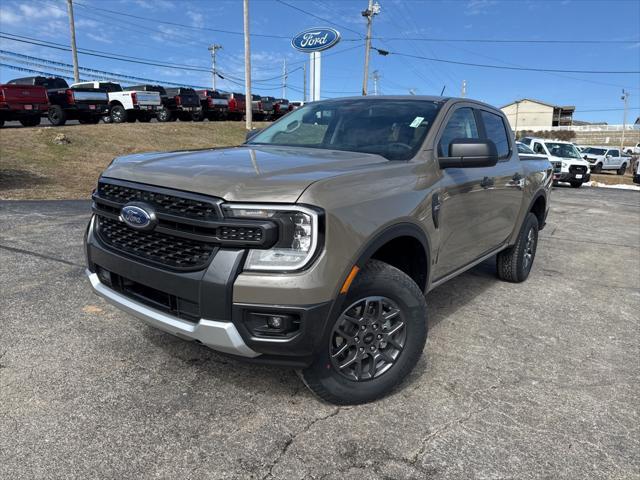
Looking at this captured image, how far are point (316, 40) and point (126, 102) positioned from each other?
11665 millimetres

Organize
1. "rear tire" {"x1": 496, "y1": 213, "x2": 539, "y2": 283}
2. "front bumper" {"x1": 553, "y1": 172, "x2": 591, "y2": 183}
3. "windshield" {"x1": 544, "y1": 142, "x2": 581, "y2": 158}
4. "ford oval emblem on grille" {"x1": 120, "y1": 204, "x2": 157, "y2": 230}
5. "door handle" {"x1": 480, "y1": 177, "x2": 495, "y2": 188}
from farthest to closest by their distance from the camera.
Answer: "windshield" {"x1": 544, "y1": 142, "x2": 581, "y2": 158} → "front bumper" {"x1": 553, "y1": 172, "x2": 591, "y2": 183} → "rear tire" {"x1": 496, "y1": 213, "x2": 539, "y2": 283} → "door handle" {"x1": 480, "y1": 177, "x2": 495, "y2": 188} → "ford oval emblem on grille" {"x1": 120, "y1": 204, "x2": 157, "y2": 230}

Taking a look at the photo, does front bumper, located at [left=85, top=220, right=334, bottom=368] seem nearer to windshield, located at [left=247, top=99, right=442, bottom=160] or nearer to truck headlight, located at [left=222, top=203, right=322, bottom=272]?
truck headlight, located at [left=222, top=203, right=322, bottom=272]

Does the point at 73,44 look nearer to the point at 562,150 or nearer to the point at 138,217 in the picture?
the point at 562,150

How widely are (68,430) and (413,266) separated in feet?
6.90

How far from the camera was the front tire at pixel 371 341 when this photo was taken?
2.46 metres

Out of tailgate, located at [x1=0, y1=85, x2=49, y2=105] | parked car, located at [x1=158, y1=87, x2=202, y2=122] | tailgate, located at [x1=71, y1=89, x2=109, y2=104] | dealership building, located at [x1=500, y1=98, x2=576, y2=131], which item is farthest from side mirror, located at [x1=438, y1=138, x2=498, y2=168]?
dealership building, located at [x1=500, y1=98, x2=576, y2=131]

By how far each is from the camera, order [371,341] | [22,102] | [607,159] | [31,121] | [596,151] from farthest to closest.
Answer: [596,151], [607,159], [31,121], [22,102], [371,341]

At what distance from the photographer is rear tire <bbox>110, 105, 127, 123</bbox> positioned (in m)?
21.9

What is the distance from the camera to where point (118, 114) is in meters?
22.0

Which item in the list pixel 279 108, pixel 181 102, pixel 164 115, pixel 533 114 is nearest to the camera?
pixel 164 115

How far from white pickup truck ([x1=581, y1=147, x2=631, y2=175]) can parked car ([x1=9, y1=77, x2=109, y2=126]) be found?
2720cm

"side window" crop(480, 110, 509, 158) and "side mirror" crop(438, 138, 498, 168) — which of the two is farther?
"side window" crop(480, 110, 509, 158)

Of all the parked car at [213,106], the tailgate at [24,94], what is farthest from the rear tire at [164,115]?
Result: the tailgate at [24,94]

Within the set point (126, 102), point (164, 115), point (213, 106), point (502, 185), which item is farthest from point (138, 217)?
point (213, 106)
